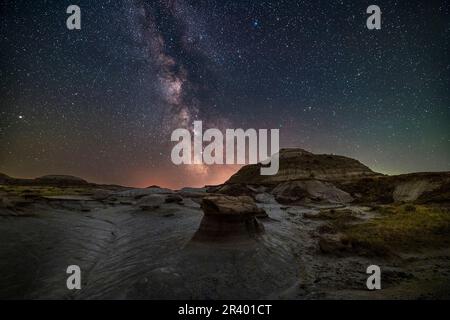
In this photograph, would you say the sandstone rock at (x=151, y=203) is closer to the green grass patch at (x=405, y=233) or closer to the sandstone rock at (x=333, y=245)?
the green grass patch at (x=405, y=233)

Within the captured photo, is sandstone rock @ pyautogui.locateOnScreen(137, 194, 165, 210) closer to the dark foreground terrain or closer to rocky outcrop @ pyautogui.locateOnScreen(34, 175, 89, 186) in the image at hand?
the dark foreground terrain


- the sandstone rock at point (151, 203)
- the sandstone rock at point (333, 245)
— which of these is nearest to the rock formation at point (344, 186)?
the sandstone rock at point (151, 203)

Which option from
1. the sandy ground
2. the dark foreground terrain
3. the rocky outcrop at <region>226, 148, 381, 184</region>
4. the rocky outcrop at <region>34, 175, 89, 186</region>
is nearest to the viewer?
the sandy ground

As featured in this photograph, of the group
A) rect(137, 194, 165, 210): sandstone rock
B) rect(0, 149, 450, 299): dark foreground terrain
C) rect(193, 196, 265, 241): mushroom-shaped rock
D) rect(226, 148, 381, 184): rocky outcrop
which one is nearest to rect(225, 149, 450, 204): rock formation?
rect(226, 148, 381, 184): rocky outcrop

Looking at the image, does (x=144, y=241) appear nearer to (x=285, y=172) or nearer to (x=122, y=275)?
(x=122, y=275)

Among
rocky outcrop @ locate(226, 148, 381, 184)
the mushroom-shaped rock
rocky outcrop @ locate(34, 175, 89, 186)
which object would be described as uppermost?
rocky outcrop @ locate(226, 148, 381, 184)

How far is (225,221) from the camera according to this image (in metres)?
15.3

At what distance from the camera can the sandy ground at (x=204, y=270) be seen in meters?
9.52

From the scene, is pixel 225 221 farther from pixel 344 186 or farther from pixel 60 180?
pixel 60 180

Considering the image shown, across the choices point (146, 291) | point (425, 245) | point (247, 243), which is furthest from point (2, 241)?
point (425, 245)

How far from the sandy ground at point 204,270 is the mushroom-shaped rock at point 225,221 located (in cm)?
66

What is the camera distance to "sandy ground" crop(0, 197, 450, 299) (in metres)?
9.52

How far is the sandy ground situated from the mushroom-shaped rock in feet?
2.15

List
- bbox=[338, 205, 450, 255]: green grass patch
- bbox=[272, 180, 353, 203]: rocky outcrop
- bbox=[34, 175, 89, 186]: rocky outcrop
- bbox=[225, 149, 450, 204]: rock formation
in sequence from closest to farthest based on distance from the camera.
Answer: bbox=[338, 205, 450, 255]: green grass patch
bbox=[225, 149, 450, 204]: rock formation
bbox=[272, 180, 353, 203]: rocky outcrop
bbox=[34, 175, 89, 186]: rocky outcrop
